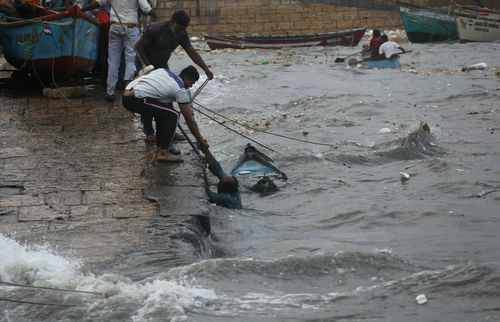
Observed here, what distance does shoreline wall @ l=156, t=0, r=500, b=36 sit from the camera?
38438 millimetres

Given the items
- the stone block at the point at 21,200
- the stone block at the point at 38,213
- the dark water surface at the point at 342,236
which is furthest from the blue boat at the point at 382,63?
the stone block at the point at 38,213

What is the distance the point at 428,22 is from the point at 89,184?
28347mm

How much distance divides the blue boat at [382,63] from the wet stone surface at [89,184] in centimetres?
1384

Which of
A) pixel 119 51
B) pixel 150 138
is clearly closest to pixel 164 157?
pixel 150 138

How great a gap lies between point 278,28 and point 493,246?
31768mm

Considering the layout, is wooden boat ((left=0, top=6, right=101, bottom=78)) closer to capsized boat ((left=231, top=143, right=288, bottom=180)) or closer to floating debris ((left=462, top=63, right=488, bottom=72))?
capsized boat ((left=231, top=143, right=288, bottom=180))

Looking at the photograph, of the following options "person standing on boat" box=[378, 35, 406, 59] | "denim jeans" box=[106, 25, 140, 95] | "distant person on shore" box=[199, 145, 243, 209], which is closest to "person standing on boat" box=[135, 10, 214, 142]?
"denim jeans" box=[106, 25, 140, 95]

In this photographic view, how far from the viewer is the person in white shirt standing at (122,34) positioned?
10.9m

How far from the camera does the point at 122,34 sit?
11.1 m

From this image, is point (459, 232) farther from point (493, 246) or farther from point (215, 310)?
point (215, 310)

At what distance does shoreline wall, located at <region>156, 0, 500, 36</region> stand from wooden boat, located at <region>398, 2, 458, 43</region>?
4.05 metres

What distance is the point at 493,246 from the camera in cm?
734

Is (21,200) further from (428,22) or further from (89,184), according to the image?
(428,22)

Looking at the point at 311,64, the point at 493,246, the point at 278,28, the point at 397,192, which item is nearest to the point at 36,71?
the point at 397,192
